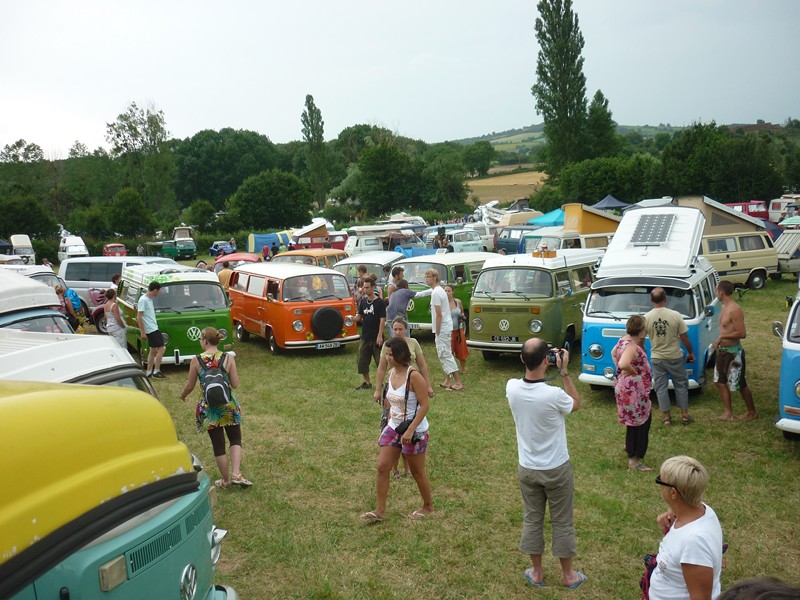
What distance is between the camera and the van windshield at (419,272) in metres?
16.0

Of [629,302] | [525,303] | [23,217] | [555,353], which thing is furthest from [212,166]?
[555,353]

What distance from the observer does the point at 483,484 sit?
748 centimetres

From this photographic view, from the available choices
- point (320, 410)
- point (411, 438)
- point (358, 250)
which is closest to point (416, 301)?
point (320, 410)

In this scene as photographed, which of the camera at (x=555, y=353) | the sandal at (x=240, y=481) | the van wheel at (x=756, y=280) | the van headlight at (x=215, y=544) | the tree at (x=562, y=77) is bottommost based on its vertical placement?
the van wheel at (x=756, y=280)

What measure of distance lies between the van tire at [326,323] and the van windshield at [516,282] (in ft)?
10.3

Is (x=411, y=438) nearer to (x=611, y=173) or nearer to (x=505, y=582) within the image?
(x=505, y=582)

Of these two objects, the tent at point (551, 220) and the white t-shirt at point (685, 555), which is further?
the tent at point (551, 220)

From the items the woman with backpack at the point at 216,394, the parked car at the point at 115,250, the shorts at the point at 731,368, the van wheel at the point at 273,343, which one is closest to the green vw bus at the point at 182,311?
the van wheel at the point at 273,343

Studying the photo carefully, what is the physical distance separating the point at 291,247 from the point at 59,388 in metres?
35.0

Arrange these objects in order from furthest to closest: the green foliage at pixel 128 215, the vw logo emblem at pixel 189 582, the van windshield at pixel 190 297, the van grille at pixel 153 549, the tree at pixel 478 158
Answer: the tree at pixel 478 158
the green foliage at pixel 128 215
the van windshield at pixel 190 297
the vw logo emblem at pixel 189 582
the van grille at pixel 153 549

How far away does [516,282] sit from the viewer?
1336 cm

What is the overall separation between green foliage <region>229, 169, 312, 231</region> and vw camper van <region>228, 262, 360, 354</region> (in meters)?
45.9

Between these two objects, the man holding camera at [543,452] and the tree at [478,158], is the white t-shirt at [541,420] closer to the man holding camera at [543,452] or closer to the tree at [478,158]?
the man holding camera at [543,452]

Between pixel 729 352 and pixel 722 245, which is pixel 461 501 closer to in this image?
pixel 729 352
